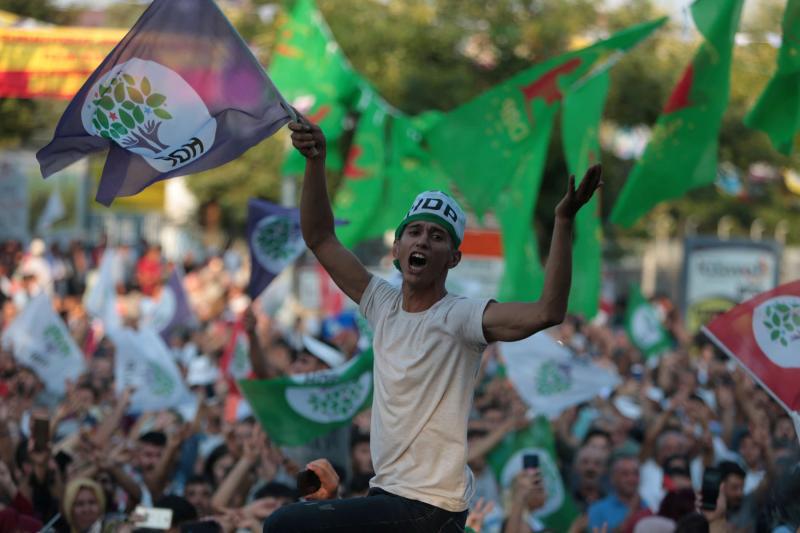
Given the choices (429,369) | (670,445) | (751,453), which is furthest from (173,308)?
(429,369)

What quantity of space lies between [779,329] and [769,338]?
0.06 meters

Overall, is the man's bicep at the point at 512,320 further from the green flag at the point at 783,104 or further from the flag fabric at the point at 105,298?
the flag fabric at the point at 105,298

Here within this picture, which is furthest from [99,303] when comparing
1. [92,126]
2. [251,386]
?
[92,126]

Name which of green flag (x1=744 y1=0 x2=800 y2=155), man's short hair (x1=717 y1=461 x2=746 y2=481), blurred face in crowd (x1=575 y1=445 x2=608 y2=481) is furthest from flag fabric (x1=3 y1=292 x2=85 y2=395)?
green flag (x1=744 y1=0 x2=800 y2=155)

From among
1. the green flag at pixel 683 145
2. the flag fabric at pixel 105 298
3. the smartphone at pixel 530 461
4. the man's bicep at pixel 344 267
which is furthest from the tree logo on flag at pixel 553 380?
the flag fabric at pixel 105 298

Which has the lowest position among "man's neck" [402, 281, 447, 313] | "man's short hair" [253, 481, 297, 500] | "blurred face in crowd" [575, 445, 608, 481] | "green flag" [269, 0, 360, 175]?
"man's short hair" [253, 481, 297, 500]

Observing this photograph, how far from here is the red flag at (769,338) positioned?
5.97m

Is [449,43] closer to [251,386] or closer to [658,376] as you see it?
[658,376]

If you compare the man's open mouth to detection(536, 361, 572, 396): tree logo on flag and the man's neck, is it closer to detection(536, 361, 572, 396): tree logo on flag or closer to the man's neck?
the man's neck

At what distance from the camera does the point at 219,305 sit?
60.2ft

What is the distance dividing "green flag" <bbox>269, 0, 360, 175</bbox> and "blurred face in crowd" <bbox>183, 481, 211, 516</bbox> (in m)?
7.53

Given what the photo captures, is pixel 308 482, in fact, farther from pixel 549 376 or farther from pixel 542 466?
pixel 549 376

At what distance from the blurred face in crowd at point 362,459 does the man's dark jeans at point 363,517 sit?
3.70 metres

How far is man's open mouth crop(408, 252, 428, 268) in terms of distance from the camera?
4.17 metres
